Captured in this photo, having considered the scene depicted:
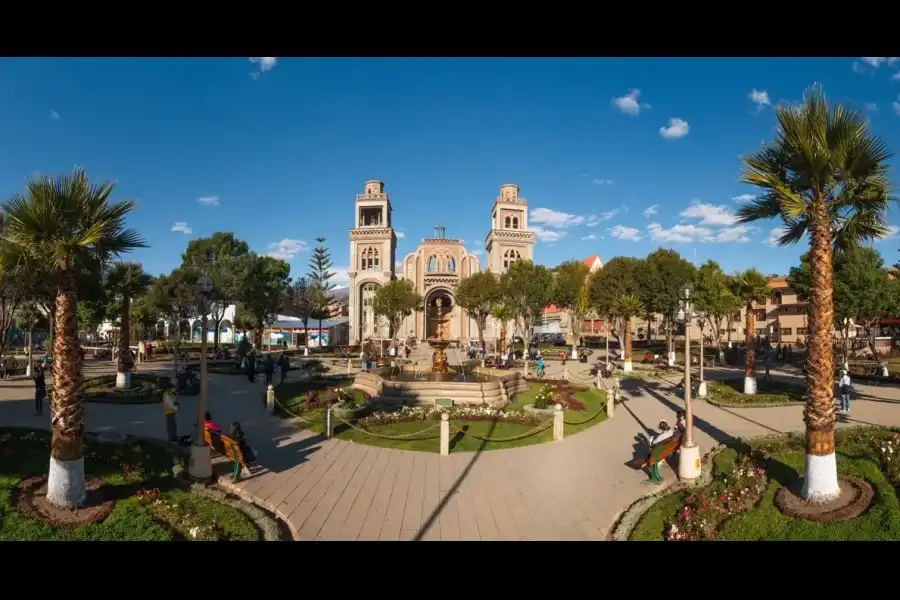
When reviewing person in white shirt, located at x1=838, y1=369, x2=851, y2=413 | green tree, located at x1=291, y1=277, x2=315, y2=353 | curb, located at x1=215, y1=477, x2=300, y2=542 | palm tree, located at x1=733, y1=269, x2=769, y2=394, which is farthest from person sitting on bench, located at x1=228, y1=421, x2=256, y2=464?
green tree, located at x1=291, y1=277, x2=315, y2=353

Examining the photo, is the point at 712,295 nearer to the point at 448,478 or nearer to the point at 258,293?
the point at 448,478

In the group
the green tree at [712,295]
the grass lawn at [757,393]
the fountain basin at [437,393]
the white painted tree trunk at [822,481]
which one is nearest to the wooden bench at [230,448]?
the fountain basin at [437,393]

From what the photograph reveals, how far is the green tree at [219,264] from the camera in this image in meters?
33.2

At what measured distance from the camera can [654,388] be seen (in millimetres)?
21531

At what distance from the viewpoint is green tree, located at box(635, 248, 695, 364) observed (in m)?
33.6

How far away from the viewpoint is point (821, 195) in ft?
25.1

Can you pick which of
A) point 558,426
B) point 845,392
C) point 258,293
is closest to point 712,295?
point 845,392

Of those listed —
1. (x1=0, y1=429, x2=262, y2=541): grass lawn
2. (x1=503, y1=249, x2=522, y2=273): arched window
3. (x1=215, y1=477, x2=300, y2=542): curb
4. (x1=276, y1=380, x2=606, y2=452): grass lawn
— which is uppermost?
(x1=503, y1=249, x2=522, y2=273): arched window

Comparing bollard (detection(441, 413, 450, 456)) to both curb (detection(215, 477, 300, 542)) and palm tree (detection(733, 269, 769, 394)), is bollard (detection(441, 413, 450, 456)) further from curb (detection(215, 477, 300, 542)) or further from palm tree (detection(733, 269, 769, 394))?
palm tree (detection(733, 269, 769, 394))

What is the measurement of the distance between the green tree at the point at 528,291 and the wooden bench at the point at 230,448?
25.3m

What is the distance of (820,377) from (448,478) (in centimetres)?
640

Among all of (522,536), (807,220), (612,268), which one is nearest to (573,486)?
(522,536)
